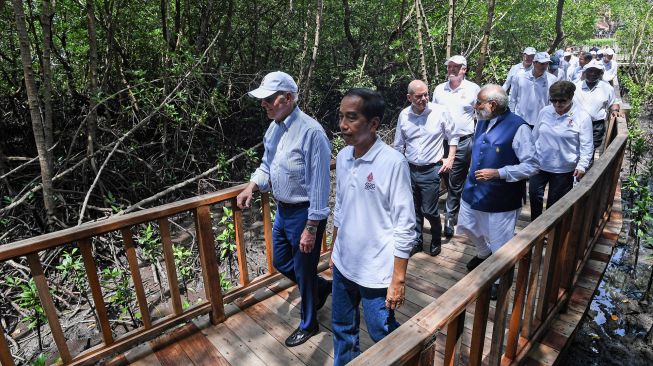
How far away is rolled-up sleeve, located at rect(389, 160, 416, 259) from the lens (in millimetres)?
1886

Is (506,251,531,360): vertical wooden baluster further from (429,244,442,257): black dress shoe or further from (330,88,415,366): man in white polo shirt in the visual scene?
(429,244,442,257): black dress shoe

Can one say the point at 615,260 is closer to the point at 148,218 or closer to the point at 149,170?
the point at 148,218

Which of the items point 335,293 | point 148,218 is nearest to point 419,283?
point 335,293

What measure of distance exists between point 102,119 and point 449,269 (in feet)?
20.9

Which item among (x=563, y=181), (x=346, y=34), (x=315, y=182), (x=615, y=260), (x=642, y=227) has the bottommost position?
(x=615, y=260)

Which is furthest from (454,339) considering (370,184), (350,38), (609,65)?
(350,38)

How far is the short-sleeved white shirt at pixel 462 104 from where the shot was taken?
14.2 feet

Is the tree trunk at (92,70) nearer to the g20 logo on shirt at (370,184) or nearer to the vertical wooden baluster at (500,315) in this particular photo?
the g20 logo on shirt at (370,184)

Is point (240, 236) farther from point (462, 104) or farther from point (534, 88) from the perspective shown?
point (534, 88)

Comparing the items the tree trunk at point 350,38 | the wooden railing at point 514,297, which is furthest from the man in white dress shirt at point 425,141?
the tree trunk at point 350,38

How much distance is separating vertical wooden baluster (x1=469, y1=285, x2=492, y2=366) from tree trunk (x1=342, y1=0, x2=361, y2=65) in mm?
10405

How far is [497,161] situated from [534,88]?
3.24m

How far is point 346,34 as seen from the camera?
1152 cm

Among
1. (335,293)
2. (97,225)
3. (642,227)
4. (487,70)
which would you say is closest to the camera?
(335,293)
